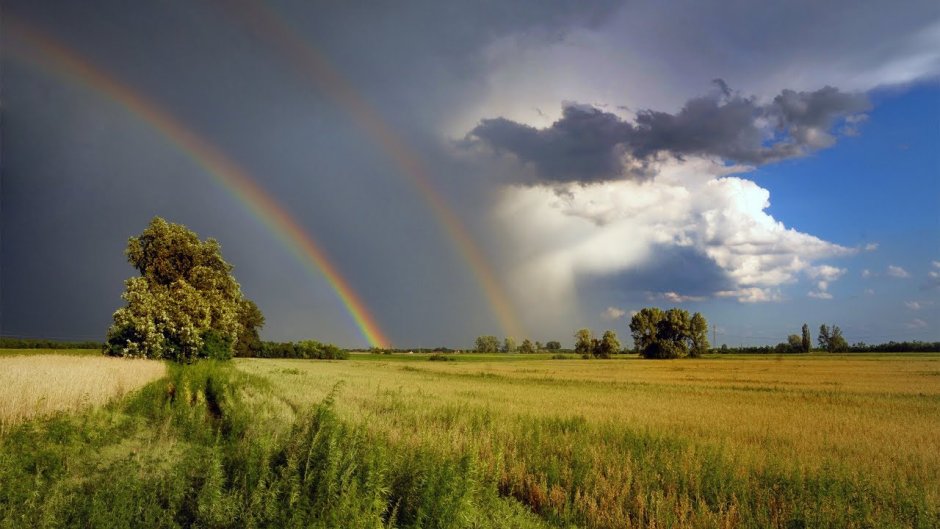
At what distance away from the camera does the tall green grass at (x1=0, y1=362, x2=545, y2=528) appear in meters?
6.29

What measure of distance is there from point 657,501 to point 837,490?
321cm

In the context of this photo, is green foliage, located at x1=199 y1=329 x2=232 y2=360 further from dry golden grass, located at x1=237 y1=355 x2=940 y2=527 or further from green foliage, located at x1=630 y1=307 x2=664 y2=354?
green foliage, located at x1=630 y1=307 x2=664 y2=354

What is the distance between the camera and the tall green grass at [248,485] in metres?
6.29

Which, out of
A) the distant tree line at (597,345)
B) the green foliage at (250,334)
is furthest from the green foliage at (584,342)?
the green foliage at (250,334)

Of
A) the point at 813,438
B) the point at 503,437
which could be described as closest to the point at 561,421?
the point at 503,437

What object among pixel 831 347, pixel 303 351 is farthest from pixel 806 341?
pixel 303 351

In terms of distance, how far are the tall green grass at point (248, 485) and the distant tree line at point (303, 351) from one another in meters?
119

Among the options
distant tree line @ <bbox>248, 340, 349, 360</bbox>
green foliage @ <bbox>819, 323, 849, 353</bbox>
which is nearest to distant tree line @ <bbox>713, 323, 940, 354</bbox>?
green foliage @ <bbox>819, 323, 849, 353</bbox>

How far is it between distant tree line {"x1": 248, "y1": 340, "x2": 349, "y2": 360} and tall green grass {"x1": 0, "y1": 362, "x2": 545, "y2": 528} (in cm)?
11868

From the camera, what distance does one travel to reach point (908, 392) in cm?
3050

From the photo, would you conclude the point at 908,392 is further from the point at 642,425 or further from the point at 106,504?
the point at 106,504

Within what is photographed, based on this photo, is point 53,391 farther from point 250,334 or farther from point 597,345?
point 597,345

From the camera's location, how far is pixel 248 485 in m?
7.30

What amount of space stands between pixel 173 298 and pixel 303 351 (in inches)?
3748
